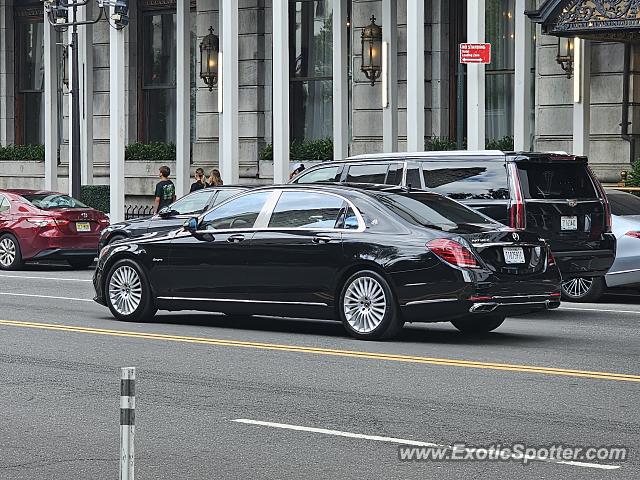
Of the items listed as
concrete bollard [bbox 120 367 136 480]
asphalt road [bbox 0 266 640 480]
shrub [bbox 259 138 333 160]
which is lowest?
asphalt road [bbox 0 266 640 480]

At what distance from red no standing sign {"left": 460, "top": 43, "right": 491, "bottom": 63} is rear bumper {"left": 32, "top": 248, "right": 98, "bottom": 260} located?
7.38m

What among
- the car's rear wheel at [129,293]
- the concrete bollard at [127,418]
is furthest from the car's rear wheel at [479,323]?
the concrete bollard at [127,418]

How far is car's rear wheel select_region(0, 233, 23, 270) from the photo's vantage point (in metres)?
25.0

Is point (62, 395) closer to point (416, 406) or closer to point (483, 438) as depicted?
point (416, 406)

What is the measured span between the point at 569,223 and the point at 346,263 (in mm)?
3491

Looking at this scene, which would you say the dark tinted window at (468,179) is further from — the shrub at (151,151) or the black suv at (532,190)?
the shrub at (151,151)

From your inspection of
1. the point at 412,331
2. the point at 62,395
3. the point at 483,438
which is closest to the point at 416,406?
the point at 483,438

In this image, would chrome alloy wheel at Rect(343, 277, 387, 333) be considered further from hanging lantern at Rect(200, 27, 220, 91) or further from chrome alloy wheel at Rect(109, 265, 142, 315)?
hanging lantern at Rect(200, 27, 220, 91)

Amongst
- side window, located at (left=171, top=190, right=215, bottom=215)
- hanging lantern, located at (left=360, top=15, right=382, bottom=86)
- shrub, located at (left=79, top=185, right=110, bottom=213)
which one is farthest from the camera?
shrub, located at (left=79, top=185, right=110, bottom=213)

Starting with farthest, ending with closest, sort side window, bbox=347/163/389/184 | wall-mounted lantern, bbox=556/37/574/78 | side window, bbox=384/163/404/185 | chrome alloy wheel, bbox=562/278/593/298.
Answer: wall-mounted lantern, bbox=556/37/574/78, chrome alloy wheel, bbox=562/278/593/298, side window, bbox=347/163/389/184, side window, bbox=384/163/404/185

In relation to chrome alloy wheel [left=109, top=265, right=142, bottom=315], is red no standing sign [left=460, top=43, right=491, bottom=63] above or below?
above

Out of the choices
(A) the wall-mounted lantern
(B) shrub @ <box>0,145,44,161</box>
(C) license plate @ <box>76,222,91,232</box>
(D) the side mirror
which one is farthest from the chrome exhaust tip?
(B) shrub @ <box>0,145,44,161</box>

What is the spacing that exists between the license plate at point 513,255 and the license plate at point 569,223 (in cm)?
243

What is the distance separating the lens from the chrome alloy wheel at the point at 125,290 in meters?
15.9
